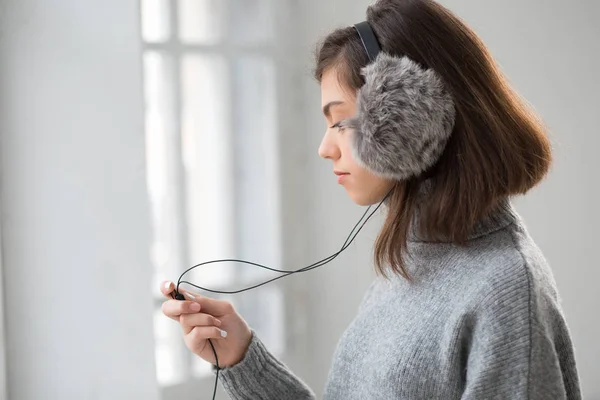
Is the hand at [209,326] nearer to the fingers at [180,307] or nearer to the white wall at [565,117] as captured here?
the fingers at [180,307]

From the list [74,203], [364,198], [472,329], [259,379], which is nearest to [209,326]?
[259,379]

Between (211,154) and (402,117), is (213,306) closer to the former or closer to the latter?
(402,117)

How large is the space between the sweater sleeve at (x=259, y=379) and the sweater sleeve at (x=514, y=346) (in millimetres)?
437

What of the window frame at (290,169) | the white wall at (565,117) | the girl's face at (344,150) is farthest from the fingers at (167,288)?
the white wall at (565,117)

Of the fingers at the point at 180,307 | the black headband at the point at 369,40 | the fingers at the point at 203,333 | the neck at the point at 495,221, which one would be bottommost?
the fingers at the point at 203,333

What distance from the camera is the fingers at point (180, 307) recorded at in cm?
109

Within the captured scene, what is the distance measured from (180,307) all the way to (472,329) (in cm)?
47

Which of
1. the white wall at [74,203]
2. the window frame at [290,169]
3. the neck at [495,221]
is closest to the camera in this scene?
the neck at [495,221]

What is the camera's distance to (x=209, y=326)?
112cm

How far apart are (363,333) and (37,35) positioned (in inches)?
48.4

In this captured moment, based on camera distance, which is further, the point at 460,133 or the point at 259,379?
the point at 259,379

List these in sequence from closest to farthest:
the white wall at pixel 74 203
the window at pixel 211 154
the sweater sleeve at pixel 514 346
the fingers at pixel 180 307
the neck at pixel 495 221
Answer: the sweater sleeve at pixel 514 346 → the neck at pixel 495 221 → the fingers at pixel 180 307 → the white wall at pixel 74 203 → the window at pixel 211 154

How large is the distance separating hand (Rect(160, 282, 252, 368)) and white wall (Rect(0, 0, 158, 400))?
0.80 metres

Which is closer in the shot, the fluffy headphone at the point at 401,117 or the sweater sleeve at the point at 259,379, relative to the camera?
the fluffy headphone at the point at 401,117
